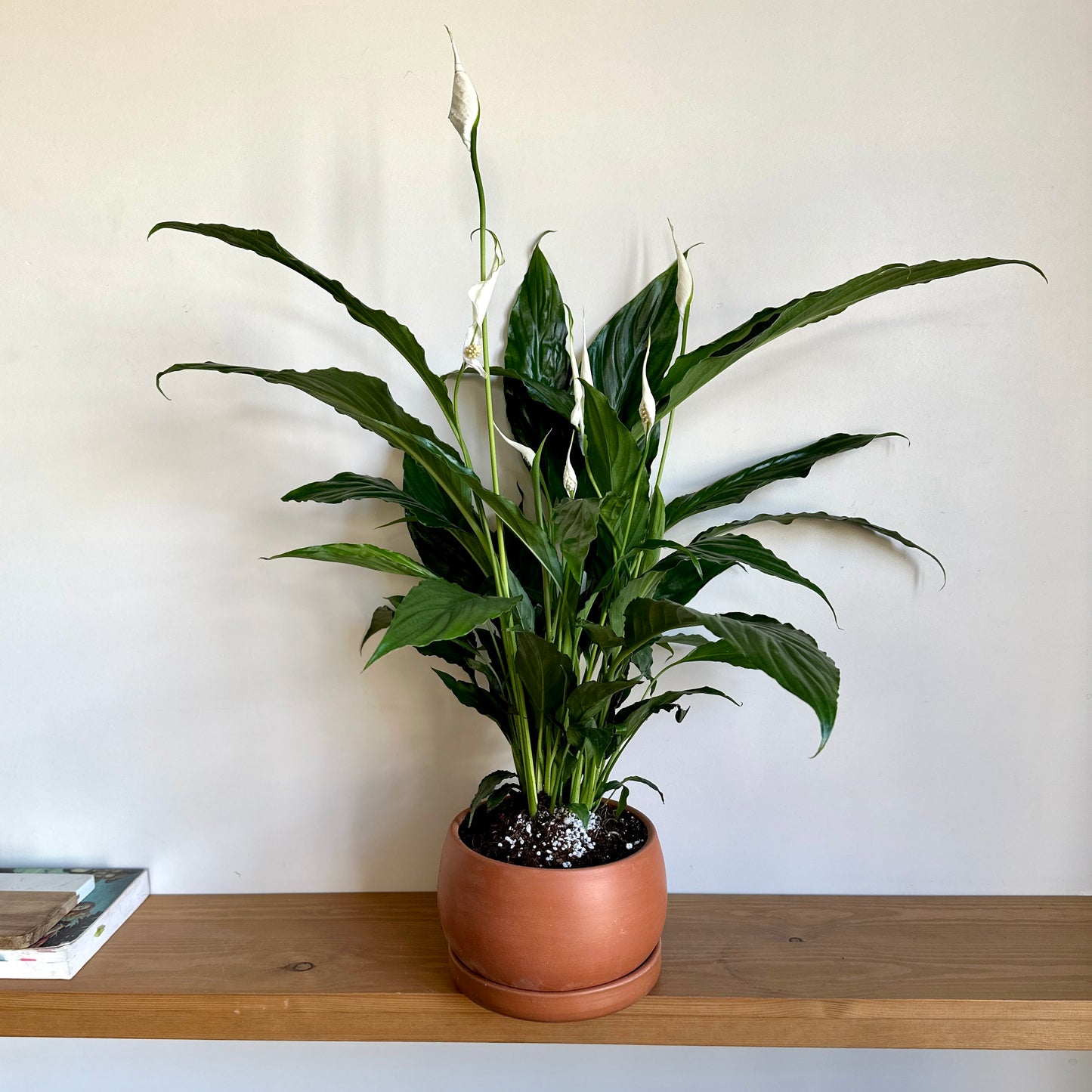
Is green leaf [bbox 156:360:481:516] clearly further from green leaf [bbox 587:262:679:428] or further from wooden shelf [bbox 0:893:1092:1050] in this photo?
wooden shelf [bbox 0:893:1092:1050]

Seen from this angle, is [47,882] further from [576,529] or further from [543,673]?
[576,529]

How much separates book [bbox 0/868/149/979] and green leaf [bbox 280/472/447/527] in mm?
535

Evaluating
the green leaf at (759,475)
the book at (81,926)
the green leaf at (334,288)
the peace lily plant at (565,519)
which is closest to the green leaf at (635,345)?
the peace lily plant at (565,519)

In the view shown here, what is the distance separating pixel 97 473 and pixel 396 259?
0.45 metres

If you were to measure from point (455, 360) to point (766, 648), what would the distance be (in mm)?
558

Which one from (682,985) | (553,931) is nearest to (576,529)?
(553,931)

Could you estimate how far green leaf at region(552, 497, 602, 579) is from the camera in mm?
704

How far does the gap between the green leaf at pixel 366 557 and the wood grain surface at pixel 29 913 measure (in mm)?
516

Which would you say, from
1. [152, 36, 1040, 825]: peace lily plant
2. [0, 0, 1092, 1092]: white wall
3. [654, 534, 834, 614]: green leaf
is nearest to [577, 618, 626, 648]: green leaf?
[152, 36, 1040, 825]: peace lily plant

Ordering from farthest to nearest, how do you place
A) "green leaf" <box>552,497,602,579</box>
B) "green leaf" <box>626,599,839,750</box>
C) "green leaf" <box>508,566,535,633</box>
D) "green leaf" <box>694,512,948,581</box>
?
"green leaf" <box>694,512,948,581</box>, "green leaf" <box>508,566,535,633</box>, "green leaf" <box>552,497,602,579</box>, "green leaf" <box>626,599,839,750</box>

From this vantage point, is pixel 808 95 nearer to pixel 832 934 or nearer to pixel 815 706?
pixel 815 706

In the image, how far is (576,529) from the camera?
71 centimetres

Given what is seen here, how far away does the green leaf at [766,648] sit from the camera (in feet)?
1.97

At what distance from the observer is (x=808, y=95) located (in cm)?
99
